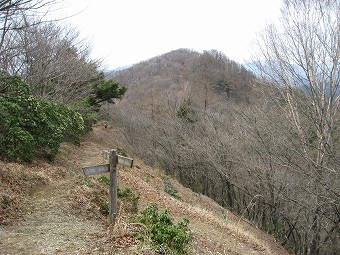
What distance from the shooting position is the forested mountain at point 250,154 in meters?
10.2

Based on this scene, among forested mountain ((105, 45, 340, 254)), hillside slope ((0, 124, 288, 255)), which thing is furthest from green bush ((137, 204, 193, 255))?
forested mountain ((105, 45, 340, 254))

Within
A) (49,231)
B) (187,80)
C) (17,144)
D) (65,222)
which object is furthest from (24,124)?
(187,80)

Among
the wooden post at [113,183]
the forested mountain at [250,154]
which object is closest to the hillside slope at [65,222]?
the wooden post at [113,183]

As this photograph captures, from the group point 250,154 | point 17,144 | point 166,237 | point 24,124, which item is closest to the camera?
point 166,237

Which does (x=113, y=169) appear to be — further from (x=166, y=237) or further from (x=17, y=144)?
(x=17, y=144)

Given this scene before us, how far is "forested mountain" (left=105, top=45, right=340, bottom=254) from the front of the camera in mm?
10211

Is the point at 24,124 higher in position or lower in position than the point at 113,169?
higher

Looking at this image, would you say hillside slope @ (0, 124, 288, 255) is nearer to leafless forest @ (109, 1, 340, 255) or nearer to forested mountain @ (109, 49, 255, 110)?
leafless forest @ (109, 1, 340, 255)

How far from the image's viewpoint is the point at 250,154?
14.0 metres

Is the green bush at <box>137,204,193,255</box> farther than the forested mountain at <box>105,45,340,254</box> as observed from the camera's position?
No

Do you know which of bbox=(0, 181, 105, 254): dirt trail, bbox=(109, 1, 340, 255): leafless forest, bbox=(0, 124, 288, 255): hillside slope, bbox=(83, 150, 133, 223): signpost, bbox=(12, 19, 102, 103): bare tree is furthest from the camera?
bbox=(12, 19, 102, 103): bare tree

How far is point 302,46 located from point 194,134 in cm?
1126

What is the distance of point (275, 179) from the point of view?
38.4 feet

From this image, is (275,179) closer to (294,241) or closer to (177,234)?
(294,241)
